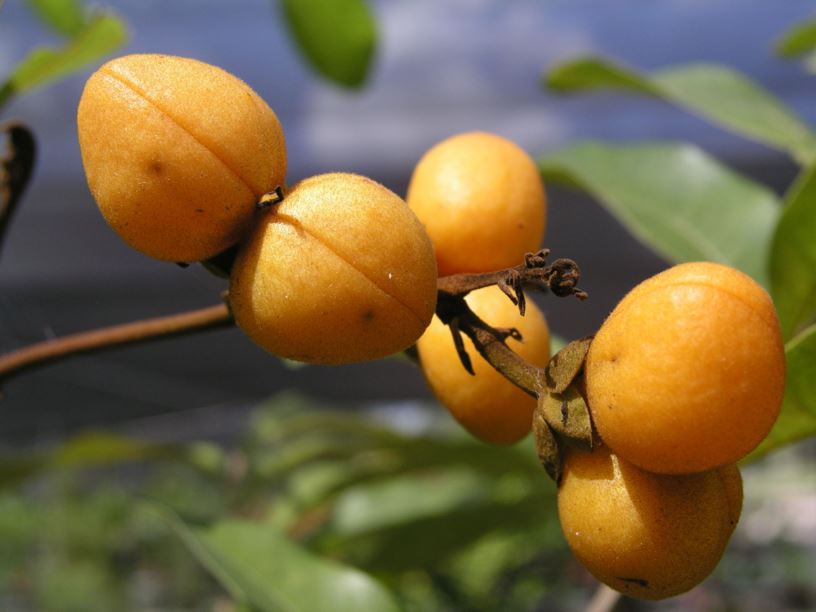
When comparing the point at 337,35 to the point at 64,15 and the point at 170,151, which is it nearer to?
the point at 64,15

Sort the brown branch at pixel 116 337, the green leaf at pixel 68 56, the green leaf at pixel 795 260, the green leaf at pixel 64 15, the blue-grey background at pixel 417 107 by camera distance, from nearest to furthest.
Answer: the brown branch at pixel 116 337 → the green leaf at pixel 795 260 → the green leaf at pixel 68 56 → the green leaf at pixel 64 15 → the blue-grey background at pixel 417 107

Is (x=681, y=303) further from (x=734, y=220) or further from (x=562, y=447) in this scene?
(x=734, y=220)

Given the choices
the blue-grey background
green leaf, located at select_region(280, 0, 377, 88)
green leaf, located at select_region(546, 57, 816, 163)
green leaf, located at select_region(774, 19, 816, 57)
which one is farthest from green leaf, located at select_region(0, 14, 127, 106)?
the blue-grey background

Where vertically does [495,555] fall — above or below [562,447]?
below

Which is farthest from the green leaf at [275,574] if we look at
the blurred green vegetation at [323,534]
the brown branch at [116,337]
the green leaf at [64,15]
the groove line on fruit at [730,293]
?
→ the green leaf at [64,15]

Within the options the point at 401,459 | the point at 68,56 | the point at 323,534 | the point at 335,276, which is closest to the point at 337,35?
the point at 68,56

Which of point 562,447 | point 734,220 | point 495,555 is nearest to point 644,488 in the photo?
point 562,447

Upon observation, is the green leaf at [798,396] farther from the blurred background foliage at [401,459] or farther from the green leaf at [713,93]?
the green leaf at [713,93]
